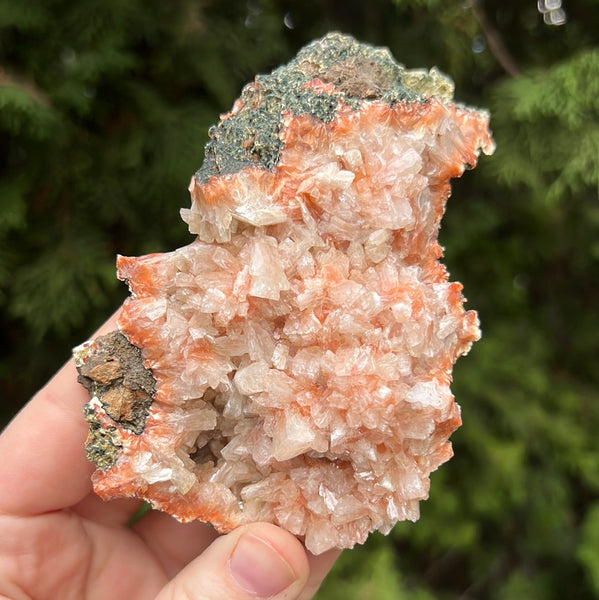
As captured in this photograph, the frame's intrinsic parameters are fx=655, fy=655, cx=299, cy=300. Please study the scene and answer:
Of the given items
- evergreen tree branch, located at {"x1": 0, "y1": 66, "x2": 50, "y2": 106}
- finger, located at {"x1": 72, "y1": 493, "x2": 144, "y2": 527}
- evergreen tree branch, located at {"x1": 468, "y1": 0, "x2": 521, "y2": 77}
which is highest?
evergreen tree branch, located at {"x1": 0, "y1": 66, "x2": 50, "y2": 106}

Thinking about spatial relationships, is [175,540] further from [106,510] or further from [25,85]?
[25,85]

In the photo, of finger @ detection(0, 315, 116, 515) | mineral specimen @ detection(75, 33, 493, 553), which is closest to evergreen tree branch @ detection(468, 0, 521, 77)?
mineral specimen @ detection(75, 33, 493, 553)

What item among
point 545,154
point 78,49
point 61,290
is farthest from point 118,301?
point 545,154

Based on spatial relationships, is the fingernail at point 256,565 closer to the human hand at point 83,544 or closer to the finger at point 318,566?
the human hand at point 83,544

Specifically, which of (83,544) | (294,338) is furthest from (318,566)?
(294,338)

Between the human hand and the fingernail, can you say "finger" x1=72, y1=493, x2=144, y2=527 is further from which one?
the fingernail

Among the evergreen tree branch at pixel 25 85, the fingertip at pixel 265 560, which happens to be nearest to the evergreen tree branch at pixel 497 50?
the evergreen tree branch at pixel 25 85
